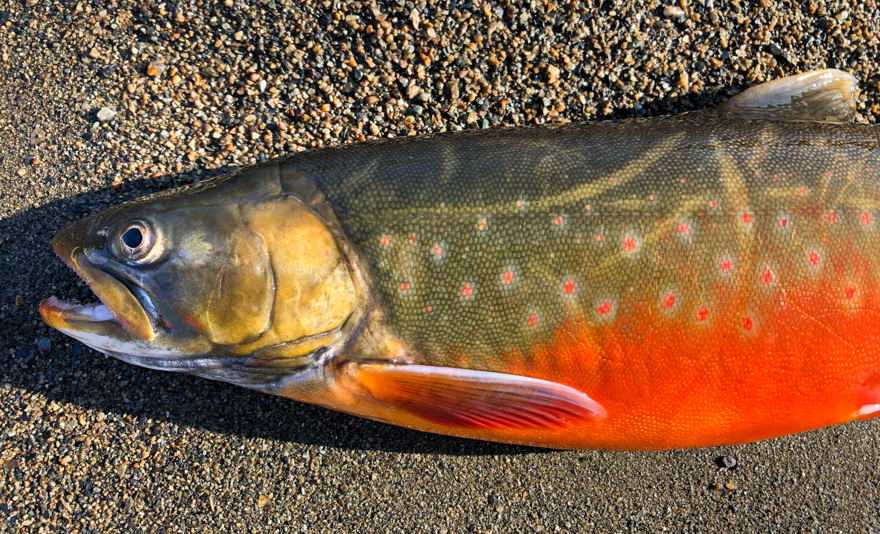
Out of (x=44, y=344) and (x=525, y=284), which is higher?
(x=525, y=284)

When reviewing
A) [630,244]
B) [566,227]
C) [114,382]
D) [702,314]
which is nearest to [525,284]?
[566,227]

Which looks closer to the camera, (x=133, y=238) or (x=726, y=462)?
(x=133, y=238)

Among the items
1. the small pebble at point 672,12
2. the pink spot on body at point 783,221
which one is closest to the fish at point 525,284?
the pink spot on body at point 783,221

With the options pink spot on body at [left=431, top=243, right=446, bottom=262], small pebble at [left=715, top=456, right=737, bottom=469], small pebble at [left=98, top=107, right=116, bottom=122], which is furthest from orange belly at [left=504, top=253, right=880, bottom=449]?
small pebble at [left=98, top=107, right=116, bottom=122]

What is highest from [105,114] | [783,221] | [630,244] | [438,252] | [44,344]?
[783,221]

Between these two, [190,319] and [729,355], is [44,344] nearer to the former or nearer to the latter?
[190,319]

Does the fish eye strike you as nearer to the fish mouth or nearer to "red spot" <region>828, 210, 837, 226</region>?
the fish mouth
